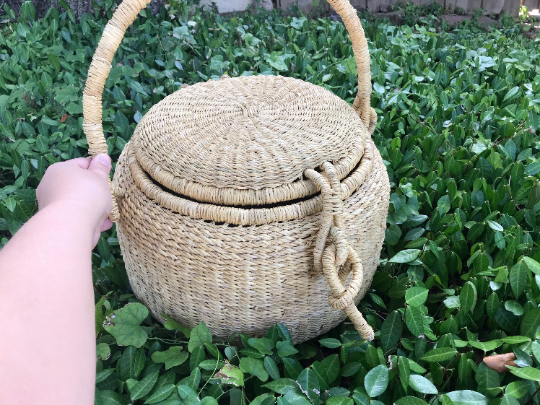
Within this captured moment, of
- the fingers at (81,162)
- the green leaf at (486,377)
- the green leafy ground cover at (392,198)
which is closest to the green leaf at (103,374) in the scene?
the green leafy ground cover at (392,198)

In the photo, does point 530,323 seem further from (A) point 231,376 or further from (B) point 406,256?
(A) point 231,376

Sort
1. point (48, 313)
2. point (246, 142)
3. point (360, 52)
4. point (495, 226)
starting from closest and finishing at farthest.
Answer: point (48, 313)
point (246, 142)
point (360, 52)
point (495, 226)

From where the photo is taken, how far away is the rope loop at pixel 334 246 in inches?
34.0

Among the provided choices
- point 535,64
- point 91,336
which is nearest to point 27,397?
point 91,336

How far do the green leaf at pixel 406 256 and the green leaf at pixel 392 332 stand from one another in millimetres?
221

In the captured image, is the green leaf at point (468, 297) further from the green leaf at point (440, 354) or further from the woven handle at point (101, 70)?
the woven handle at point (101, 70)

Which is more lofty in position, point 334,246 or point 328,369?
point 334,246

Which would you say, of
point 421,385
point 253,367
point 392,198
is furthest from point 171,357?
point 392,198

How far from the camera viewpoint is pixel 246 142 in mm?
943

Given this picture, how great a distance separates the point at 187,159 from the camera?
0.92m

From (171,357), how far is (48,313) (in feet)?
1.63

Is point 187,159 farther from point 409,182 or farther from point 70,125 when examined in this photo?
point 70,125

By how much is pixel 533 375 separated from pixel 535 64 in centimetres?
233

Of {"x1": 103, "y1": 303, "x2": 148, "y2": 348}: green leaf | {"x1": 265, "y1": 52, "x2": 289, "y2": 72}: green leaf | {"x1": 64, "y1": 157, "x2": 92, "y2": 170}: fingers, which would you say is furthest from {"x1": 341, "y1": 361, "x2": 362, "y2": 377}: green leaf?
{"x1": 265, "y1": 52, "x2": 289, "y2": 72}: green leaf
